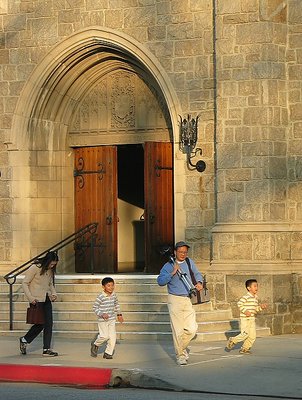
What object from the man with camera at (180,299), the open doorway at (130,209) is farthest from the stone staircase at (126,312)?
the open doorway at (130,209)

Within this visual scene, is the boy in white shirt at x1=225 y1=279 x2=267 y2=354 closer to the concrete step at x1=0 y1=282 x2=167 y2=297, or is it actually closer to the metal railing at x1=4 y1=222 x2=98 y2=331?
the concrete step at x1=0 y1=282 x2=167 y2=297

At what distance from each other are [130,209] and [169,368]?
11.3 meters

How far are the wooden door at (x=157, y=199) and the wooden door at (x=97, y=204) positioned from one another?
0.92m

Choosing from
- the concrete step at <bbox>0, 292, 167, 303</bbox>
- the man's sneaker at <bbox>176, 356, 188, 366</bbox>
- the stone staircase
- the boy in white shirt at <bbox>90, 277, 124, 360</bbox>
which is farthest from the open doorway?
the man's sneaker at <bbox>176, 356, 188, 366</bbox>

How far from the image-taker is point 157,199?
2345 cm

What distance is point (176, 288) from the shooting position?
54.1 ft

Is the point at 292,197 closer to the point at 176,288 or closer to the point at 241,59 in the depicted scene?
the point at 241,59

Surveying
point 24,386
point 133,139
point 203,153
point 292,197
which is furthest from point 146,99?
point 24,386

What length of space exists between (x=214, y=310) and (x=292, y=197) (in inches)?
96.5

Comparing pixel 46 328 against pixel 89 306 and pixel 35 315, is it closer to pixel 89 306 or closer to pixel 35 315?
pixel 35 315

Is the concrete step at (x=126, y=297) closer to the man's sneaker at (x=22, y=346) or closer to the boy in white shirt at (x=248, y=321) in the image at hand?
the man's sneaker at (x=22, y=346)

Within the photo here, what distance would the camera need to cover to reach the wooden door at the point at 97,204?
79.0 feet

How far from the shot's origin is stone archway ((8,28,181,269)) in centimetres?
2311

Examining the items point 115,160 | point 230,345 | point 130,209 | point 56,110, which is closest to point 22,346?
point 230,345
